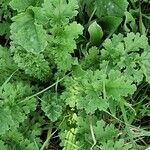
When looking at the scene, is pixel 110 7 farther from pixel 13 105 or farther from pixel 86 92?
pixel 13 105

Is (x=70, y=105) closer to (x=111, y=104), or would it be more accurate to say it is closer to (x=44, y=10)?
(x=111, y=104)

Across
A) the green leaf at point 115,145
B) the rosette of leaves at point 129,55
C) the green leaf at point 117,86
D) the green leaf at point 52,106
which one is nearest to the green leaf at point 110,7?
the rosette of leaves at point 129,55

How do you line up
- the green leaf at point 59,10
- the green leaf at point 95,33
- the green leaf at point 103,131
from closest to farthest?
the green leaf at point 59,10 → the green leaf at point 103,131 → the green leaf at point 95,33

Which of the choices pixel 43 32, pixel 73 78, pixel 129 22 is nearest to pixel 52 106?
pixel 73 78

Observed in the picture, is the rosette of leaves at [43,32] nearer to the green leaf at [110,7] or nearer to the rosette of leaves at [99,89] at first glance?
the rosette of leaves at [99,89]

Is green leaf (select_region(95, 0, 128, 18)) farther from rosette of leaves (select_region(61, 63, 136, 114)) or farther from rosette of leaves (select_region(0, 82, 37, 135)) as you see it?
rosette of leaves (select_region(0, 82, 37, 135))

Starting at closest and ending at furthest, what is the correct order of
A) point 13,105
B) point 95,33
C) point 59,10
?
point 59,10, point 13,105, point 95,33

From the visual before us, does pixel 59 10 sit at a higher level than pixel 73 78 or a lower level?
higher

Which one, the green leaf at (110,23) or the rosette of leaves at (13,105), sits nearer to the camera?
the rosette of leaves at (13,105)

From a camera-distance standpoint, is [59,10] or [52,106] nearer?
[59,10]
